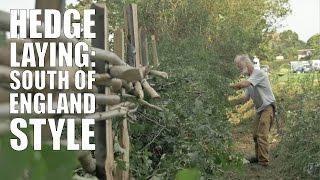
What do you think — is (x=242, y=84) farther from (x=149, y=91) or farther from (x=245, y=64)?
(x=149, y=91)

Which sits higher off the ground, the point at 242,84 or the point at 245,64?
the point at 245,64

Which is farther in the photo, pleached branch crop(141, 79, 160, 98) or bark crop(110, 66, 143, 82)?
pleached branch crop(141, 79, 160, 98)

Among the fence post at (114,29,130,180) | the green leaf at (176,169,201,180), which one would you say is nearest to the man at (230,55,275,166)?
the fence post at (114,29,130,180)

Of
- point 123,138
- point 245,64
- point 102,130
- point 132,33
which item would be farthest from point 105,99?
point 245,64

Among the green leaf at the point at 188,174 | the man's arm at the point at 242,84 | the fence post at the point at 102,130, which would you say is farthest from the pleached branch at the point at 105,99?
the man's arm at the point at 242,84

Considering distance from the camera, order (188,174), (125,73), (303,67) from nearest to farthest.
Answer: (188,174)
(125,73)
(303,67)

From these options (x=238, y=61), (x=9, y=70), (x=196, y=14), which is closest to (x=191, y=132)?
(x=238, y=61)

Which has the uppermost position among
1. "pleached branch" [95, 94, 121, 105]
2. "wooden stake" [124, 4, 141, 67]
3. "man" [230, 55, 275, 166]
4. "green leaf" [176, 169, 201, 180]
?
"wooden stake" [124, 4, 141, 67]

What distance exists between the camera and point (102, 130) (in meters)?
2.38

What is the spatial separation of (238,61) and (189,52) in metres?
1.67

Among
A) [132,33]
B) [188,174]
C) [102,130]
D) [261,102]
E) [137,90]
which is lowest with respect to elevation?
[261,102]

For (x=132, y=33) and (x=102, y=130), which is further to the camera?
(x=132, y=33)

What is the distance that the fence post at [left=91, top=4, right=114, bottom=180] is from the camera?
7.80ft

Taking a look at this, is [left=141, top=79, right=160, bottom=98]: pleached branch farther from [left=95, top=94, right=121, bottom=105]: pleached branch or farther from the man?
the man
